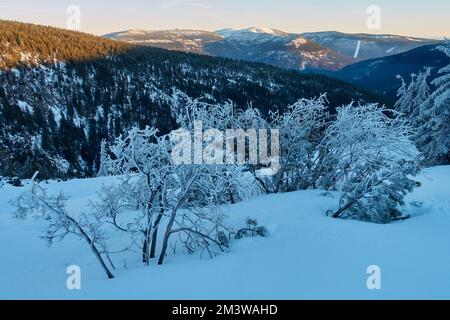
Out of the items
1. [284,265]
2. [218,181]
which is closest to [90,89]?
[218,181]

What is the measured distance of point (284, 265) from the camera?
21.0ft

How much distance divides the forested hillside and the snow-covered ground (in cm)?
3527

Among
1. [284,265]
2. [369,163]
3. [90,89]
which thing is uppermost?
[90,89]

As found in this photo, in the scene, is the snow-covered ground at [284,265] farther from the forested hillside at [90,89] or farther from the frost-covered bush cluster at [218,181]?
the forested hillside at [90,89]

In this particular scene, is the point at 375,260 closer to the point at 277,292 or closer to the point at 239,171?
the point at 277,292

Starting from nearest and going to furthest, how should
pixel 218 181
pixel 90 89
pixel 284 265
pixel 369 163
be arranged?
pixel 284 265 → pixel 218 181 → pixel 369 163 → pixel 90 89

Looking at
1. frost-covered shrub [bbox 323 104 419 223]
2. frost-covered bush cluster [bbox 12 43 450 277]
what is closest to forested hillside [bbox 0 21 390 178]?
frost-covered bush cluster [bbox 12 43 450 277]

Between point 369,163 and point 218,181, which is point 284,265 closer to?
point 218,181

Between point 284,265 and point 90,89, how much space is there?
8064cm

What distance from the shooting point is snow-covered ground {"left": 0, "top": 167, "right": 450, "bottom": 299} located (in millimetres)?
5719

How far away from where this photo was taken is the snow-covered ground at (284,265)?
5719 mm

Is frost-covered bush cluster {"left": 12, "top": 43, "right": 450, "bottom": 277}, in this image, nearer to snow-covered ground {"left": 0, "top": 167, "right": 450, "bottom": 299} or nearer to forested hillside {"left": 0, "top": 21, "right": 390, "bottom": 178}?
snow-covered ground {"left": 0, "top": 167, "right": 450, "bottom": 299}

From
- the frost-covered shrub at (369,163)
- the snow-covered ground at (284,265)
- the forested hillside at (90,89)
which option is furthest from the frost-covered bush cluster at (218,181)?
the forested hillside at (90,89)
